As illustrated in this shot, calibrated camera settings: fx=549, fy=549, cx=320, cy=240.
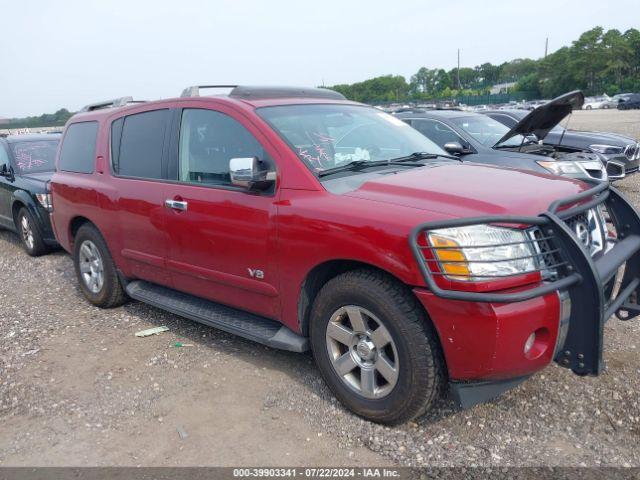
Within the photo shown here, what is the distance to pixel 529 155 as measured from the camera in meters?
7.56

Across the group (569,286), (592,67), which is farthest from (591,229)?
(592,67)

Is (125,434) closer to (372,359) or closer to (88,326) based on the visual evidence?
(372,359)

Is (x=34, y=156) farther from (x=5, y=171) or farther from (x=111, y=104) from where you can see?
(x=111, y=104)

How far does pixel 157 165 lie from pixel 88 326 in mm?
1655

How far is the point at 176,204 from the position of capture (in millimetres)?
3932

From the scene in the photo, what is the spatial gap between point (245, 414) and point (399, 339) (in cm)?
A: 114

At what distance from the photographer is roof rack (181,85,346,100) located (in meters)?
4.01

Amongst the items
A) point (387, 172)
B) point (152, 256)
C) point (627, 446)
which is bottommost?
point (627, 446)

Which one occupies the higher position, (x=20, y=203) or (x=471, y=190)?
(x=471, y=190)

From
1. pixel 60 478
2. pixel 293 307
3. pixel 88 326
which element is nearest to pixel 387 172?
pixel 293 307

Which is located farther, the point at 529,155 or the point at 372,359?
the point at 529,155

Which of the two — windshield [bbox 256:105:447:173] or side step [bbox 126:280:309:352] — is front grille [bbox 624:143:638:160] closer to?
windshield [bbox 256:105:447:173]

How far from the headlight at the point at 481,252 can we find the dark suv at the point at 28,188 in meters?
6.14

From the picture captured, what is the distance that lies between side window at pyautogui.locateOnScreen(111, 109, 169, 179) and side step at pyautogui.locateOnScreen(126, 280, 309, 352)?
0.95 meters
